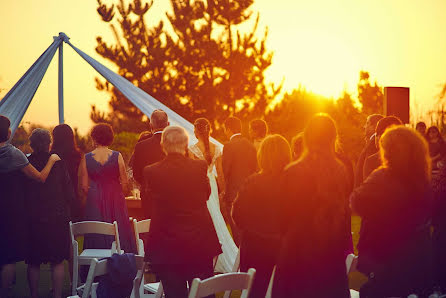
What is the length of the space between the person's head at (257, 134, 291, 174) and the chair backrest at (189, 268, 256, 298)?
875mm

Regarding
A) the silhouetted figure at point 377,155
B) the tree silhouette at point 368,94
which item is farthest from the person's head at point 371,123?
the tree silhouette at point 368,94

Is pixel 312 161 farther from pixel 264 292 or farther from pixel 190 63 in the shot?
pixel 190 63

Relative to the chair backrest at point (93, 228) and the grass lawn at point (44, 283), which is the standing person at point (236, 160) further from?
the chair backrest at point (93, 228)

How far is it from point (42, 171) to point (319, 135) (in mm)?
→ 2887

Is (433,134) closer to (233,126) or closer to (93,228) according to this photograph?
(233,126)

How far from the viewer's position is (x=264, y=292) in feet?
12.9

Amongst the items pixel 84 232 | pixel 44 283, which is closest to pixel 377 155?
pixel 84 232

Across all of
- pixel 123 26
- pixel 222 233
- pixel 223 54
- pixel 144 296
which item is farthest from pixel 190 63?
pixel 144 296

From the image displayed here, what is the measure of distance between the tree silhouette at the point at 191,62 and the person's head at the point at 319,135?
20039 millimetres

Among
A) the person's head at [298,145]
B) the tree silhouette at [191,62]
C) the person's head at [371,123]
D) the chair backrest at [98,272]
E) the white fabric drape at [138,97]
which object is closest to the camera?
the chair backrest at [98,272]

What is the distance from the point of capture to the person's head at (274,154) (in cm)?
378

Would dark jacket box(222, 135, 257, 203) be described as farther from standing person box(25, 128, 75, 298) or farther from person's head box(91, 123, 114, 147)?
standing person box(25, 128, 75, 298)

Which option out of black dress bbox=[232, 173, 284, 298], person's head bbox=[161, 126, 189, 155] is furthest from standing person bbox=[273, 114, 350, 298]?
person's head bbox=[161, 126, 189, 155]

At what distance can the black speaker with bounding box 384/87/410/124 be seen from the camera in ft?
26.2
